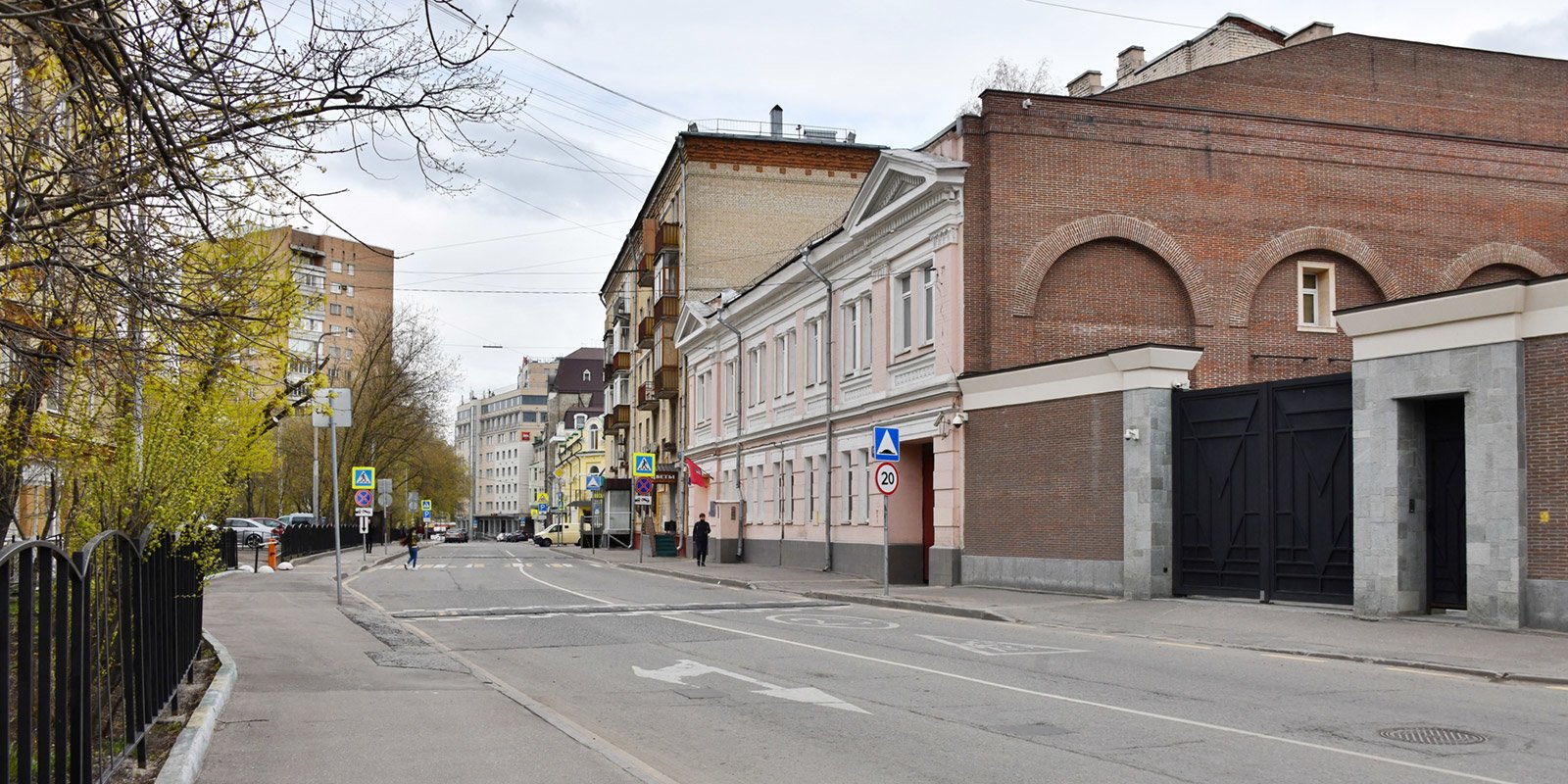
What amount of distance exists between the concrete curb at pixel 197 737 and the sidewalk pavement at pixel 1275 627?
1124cm

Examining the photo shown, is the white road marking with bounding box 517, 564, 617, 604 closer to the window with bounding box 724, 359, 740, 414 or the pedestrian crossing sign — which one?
the pedestrian crossing sign

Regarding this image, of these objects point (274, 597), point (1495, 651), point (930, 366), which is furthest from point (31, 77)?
point (930, 366)

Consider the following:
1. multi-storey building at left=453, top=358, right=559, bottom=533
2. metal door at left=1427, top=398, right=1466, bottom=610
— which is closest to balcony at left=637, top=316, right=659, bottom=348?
metal door at left=1427, top=398, right=1466, bottom=610

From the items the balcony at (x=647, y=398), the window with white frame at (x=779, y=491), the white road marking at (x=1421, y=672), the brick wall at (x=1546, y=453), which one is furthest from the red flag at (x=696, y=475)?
the white road marking at (x=1421, y=672)

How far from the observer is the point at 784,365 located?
4134 centimetres

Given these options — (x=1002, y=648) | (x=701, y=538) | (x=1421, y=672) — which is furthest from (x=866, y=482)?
(x=1421, y=672)

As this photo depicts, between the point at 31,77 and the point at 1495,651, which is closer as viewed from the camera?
the point at 31,77

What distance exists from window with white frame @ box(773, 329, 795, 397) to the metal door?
23.7 metres

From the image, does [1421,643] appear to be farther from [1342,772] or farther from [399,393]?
[399,393]

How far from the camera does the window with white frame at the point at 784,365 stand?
40406 millimetres

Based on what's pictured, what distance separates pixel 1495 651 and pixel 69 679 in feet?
44.7

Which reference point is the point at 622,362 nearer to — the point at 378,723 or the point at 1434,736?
the point at 378,723

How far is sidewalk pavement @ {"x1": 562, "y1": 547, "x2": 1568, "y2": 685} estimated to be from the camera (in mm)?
13891

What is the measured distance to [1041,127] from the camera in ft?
92.1
